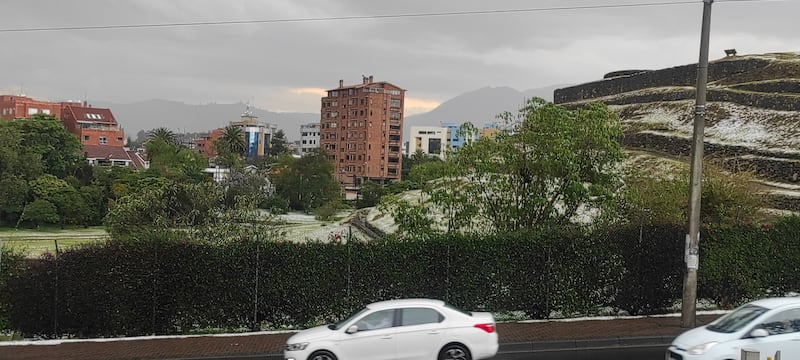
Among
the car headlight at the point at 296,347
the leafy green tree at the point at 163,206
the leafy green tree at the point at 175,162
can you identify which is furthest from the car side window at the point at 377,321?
the leafy green tree at the point at 175,162

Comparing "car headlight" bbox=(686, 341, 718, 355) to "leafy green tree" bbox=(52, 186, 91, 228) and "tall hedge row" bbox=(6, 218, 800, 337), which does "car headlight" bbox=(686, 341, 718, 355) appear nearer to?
"tall hedge row" bbox=(6, 218, 800, 337)

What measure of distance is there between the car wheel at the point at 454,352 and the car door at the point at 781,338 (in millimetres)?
4473

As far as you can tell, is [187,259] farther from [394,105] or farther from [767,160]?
[394,105]

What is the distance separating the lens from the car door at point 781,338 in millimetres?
10234

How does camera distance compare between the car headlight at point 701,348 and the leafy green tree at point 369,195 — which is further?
the leafy green tree at point 369,195

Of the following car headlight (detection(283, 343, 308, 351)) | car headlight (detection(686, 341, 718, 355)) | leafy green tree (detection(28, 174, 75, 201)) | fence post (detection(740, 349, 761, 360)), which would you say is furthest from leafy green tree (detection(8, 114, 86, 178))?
fence post (detection(740, 349, 761, 360))

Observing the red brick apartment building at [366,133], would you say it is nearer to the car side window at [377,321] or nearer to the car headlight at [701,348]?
the car side window at [377,321]

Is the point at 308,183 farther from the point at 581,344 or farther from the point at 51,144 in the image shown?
the point at 581,344

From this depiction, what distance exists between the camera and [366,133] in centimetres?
13038

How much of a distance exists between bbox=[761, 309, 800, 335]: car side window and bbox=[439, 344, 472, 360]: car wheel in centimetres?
490

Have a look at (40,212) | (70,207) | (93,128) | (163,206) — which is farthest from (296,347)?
(93,128)

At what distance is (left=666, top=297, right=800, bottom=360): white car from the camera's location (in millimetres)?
10289

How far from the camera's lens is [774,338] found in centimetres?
1035

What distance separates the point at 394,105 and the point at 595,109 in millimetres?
116412
